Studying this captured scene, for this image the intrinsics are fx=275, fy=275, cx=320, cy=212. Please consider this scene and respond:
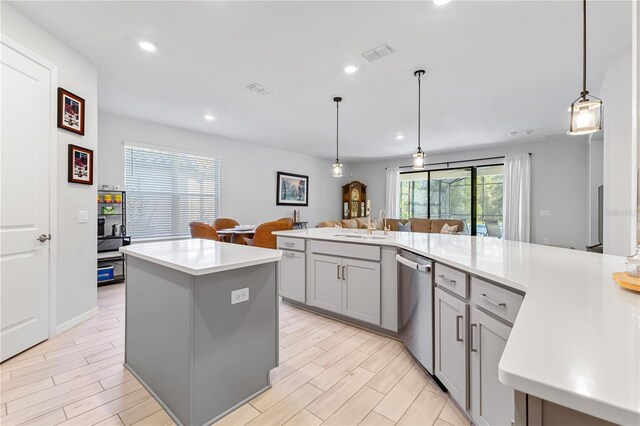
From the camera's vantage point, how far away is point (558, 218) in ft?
19.3

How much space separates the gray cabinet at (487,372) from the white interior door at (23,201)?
323 centimetres

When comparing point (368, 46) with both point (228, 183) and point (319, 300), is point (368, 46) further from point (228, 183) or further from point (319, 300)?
point (228, 183)

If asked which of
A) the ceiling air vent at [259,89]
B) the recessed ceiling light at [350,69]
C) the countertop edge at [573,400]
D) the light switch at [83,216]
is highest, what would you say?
the ceiling air vent at [259,89]

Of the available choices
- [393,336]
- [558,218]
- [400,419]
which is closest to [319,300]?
[393,336]

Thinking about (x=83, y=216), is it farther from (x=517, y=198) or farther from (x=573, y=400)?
(x=517, y=198)

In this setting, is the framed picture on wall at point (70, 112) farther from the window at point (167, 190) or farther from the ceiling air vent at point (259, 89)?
the window at point (167, 190)

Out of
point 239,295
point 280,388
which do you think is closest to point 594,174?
point 280,388

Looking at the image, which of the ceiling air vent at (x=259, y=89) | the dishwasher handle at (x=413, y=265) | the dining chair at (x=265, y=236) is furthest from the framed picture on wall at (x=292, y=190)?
the dishwasher handle at (x=413, y=265)

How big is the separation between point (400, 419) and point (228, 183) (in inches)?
203

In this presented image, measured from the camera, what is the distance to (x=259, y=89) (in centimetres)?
342

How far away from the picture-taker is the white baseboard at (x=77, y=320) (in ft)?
8.29

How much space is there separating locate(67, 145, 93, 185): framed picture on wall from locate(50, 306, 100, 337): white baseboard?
1.34 metres

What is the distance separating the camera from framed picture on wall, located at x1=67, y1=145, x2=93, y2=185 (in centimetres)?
262

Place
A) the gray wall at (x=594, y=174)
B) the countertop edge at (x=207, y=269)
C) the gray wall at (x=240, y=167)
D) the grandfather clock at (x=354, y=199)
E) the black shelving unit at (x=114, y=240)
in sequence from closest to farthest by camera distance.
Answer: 1. the countertop edge at (x=207, y=269)
2. the black shelving unit at (x=114, y=240)
3. the gray wall at (x=240, y=167)
4. the gray wall at (x=594, y=174)
5. the grandfather clock at (x=354, y=199)
